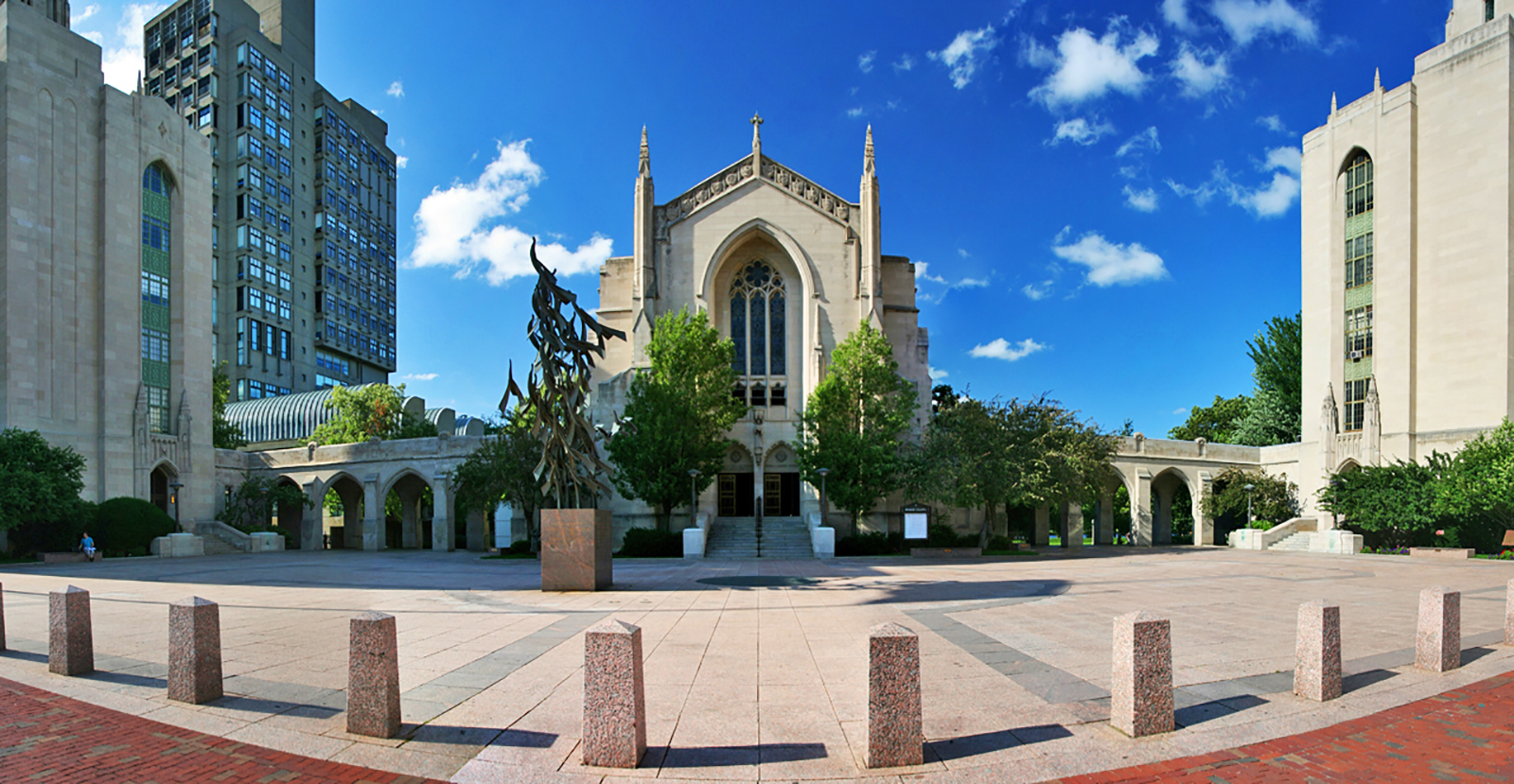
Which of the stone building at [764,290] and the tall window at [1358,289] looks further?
the tall window at [1358,289]

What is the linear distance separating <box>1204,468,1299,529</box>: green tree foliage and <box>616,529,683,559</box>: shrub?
30220 mm

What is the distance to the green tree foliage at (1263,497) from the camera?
136ft

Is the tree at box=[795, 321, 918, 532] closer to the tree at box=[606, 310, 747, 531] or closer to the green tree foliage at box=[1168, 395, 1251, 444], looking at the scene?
the tree at box=[606, 310, 747, 531]

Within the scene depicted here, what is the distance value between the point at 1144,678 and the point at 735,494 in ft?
111

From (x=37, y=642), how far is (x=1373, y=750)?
50.0 ft

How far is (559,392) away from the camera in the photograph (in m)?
16.7

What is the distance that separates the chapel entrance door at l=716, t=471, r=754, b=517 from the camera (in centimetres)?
3978

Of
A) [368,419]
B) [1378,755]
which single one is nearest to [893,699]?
[1378,755]

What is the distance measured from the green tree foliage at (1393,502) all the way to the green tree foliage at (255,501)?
52.9m

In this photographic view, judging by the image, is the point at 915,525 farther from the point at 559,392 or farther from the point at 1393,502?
the point at 1393,502

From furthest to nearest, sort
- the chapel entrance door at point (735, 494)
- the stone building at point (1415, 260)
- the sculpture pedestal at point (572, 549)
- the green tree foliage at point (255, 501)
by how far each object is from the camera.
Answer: the green tree foliage at point (255, 501) < the chapel entrance door at point (735, 494) < the stone building at point (1415, 260) < the sculpture pedestal at point (572, 549)

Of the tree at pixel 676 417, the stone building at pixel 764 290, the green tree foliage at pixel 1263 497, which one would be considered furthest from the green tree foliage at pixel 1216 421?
the tree at pixel 676 417

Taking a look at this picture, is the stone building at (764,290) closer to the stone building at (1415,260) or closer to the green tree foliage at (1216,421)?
the stone building at (1415,260)

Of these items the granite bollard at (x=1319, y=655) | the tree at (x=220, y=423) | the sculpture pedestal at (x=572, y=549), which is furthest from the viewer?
the tree at (x=220, y=423)
